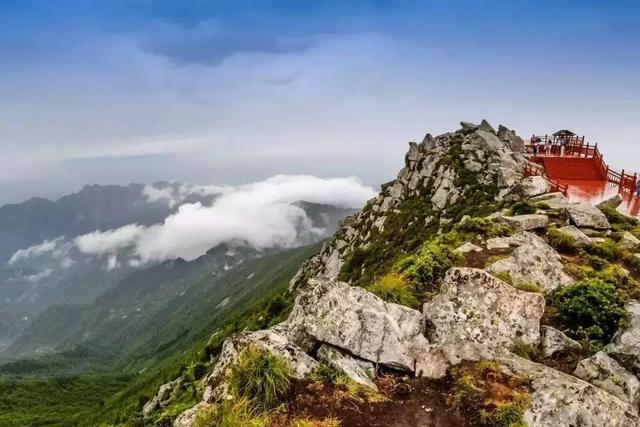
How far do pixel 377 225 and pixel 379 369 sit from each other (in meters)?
59.9

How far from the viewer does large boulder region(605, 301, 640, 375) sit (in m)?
13.0

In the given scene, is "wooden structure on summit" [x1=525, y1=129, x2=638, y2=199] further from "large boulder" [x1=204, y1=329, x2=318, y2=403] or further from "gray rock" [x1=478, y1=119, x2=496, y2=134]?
"large boulder" [x1=204, y1=329, x2=318, y2=403]

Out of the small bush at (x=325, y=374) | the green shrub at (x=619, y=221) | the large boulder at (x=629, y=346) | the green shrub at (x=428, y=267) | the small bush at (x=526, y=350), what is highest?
the green shrub at (x=619, y=221)

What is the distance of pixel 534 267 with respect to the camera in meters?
18.6

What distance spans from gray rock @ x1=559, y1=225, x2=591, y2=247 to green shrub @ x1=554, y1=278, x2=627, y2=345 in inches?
209

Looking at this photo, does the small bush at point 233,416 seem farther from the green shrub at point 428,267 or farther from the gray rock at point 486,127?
the gray rock at point 486,127

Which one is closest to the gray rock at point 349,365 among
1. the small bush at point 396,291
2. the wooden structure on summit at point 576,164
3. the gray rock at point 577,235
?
the small bush at point 396,291

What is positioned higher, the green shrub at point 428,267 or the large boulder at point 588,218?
the large boulder at point 588,218

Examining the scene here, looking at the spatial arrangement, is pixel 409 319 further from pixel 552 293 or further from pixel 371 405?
pixel 552 293

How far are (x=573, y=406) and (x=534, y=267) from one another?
332 inches

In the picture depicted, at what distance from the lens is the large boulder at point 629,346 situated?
13016mm

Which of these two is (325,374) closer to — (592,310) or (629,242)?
(592,310)

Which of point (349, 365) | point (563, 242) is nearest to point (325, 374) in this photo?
point (349, 365)

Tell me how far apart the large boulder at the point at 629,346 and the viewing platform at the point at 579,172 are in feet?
75.6
